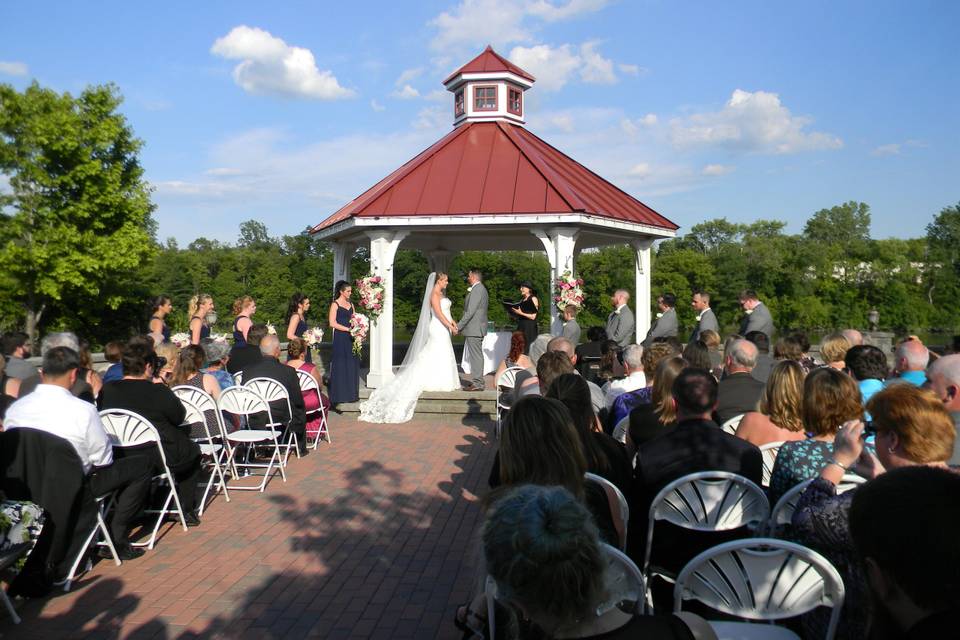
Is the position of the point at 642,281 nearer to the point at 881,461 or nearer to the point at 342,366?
the point at 342,366

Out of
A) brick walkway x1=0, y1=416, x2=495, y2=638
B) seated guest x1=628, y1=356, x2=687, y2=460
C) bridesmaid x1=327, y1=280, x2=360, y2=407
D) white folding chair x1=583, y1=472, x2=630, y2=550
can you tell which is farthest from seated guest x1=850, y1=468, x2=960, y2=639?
bridesmaid x1=327, y1=280, x2=360, y2=407

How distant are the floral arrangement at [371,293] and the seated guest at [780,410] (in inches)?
334

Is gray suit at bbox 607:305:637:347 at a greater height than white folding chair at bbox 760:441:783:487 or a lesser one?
greater

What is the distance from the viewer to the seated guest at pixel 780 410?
411 centimetres

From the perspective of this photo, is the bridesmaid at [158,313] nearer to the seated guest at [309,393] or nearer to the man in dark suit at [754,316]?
the seated guest at [309,393]

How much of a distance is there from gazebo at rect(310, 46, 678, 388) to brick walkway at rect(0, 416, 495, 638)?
18.5 ft

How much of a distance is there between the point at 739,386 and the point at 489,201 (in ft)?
24.7

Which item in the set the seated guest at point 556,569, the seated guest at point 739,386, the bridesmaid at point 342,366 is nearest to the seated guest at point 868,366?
the seated guest at point 739,386

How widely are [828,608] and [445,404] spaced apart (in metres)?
8.83

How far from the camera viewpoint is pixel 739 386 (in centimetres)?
564

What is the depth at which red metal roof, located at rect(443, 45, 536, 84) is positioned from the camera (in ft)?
51.3

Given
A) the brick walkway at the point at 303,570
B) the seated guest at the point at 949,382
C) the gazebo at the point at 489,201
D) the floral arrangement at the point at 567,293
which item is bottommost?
the brick walkway at the point at 303,570

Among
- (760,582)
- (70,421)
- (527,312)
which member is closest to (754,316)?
(527,312)

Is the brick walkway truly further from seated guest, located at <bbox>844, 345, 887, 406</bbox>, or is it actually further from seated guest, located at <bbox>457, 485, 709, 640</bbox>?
seated guest, located at <bbox>844, 345, 887, 406</bbox>
